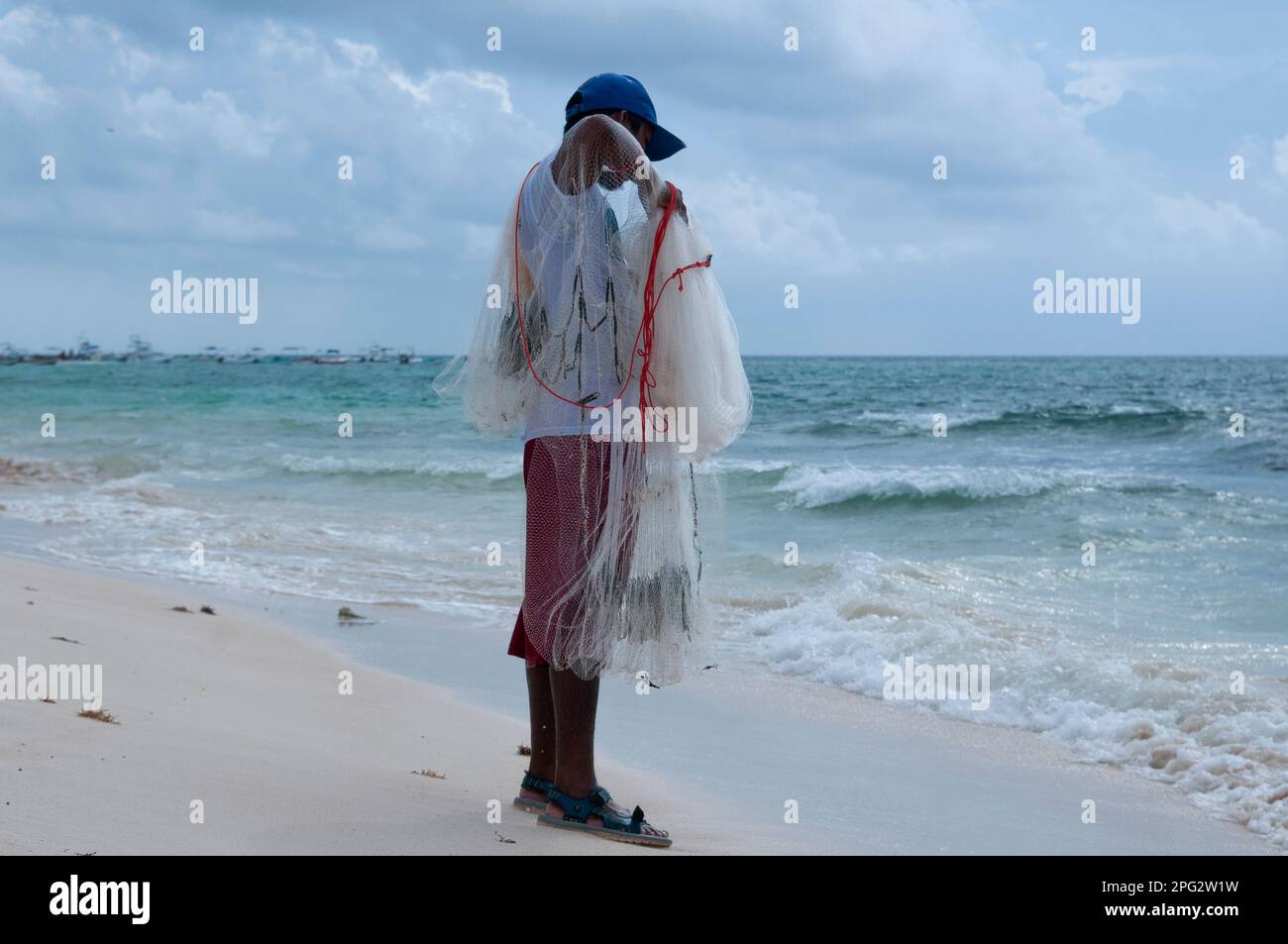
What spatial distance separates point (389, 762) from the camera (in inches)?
175

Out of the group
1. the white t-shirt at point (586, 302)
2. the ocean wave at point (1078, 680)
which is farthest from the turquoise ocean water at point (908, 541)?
the white t-shirt at point (586, 302)

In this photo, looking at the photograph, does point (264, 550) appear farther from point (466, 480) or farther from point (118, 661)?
point (466, 480)

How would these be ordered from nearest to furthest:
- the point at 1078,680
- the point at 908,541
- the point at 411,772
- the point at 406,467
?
the point at 411,772 → the point at 1078,680 → the point at 908,541 → the point at 406,467

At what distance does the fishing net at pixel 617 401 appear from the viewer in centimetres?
334

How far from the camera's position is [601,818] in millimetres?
3484

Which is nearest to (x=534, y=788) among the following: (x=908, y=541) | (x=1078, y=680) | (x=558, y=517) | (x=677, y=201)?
(x=558, y=517)

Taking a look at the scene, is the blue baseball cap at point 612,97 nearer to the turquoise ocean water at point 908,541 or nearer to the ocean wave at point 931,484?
the turquoise ocean water at point 908,541

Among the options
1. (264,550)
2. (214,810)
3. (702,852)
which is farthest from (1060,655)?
(264,550)

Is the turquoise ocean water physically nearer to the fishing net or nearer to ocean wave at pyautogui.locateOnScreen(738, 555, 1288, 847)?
ocean wave at pyautogui.locateOnScreen(738, 555, 1288, 847)

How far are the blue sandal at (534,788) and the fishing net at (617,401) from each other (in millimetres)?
474

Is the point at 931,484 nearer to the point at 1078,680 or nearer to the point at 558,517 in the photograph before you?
the point at 1078,680

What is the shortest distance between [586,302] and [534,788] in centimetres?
147

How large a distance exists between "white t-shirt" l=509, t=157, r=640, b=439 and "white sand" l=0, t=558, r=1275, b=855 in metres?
1.24

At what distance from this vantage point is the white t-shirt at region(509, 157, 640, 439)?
3342 mm
